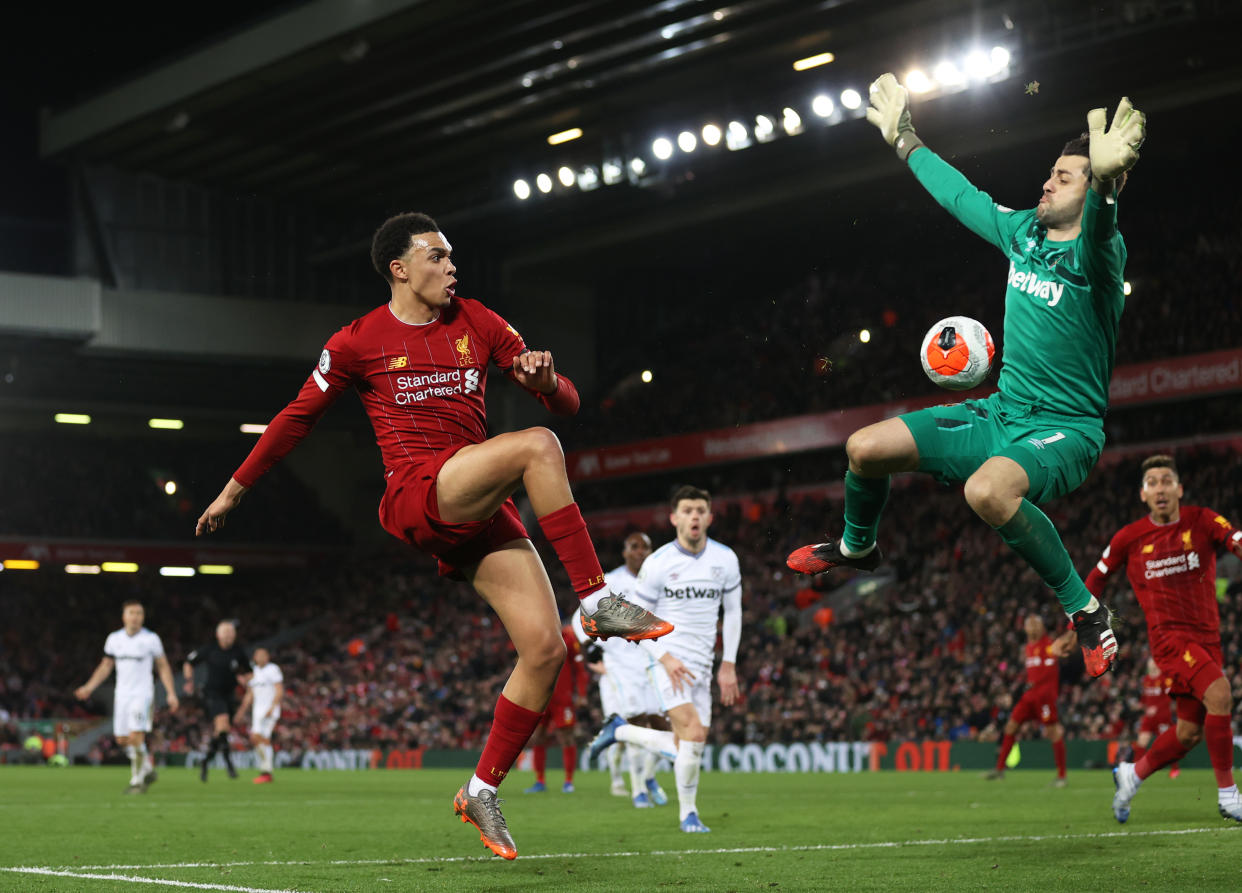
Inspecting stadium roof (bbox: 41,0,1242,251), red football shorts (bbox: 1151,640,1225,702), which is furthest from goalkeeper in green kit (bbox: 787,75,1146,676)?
stadium roof (bbox: 41,0,1242,251)

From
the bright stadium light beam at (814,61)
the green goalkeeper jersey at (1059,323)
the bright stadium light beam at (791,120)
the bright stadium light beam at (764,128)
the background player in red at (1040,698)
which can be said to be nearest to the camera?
the green goalkeeper jersey at (1059,323)

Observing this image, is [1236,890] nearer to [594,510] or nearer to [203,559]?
[594,510]

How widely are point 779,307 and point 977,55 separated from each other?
1067 cm

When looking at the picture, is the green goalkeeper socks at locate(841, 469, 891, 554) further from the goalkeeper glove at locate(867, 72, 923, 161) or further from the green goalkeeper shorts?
the goalkeeper glove at locate(867, 72, 923, 161)

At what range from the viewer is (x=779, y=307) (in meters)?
31.4

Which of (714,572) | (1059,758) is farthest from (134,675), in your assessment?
(1059,758)

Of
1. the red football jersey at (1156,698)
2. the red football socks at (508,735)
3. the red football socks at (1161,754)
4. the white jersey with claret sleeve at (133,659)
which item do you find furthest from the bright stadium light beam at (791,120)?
the red football socks at (508,735)

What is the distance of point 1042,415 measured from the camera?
611 centimetres

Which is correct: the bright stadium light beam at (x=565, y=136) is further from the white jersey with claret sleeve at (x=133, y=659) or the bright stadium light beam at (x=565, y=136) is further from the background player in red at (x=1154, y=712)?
the background player in red at (x=1154, y=712)

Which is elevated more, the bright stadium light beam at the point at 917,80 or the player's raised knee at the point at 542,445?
the bright stadium light beam at the point at 917,80

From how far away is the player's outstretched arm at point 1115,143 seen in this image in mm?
5379

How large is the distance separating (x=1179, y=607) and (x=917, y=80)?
15.4m

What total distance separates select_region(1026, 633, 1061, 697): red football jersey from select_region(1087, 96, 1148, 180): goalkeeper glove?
11.6 metres

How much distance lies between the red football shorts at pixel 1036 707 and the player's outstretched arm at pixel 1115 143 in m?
11.4
